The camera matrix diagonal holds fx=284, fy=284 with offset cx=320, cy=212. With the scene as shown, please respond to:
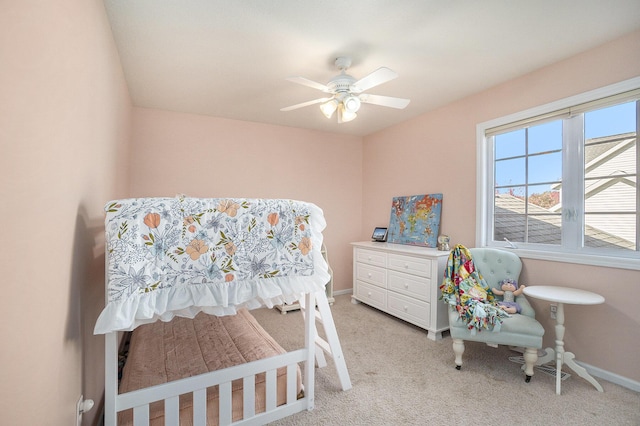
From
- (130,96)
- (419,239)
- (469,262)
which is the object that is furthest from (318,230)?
(130,96)

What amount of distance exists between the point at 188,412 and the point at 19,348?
1.02 m

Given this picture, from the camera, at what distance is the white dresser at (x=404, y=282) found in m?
2.85

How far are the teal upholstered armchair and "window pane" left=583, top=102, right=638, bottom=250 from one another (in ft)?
1.96

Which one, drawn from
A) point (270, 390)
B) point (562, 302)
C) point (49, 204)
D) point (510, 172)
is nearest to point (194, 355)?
point (270, 390)

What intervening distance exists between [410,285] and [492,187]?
1344mm

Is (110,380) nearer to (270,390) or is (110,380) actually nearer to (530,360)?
(270,390)

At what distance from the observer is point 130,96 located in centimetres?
302

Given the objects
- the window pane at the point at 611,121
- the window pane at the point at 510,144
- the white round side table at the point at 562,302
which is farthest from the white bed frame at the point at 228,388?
the window pane at the point at 611,121

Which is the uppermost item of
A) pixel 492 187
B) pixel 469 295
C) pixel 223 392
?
pixel 492 187

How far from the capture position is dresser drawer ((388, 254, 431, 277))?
9.61 ft

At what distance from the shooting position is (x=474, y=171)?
9.91ft

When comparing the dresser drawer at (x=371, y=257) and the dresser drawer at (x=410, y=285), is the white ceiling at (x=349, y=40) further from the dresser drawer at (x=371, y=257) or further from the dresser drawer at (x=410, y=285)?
the dresser drawer at (x=410, y=285)

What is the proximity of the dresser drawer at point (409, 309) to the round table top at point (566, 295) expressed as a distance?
99 cm

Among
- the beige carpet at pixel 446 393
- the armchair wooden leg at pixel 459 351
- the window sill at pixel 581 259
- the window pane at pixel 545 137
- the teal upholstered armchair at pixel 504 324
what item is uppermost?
the window pane at pixel 545 137
